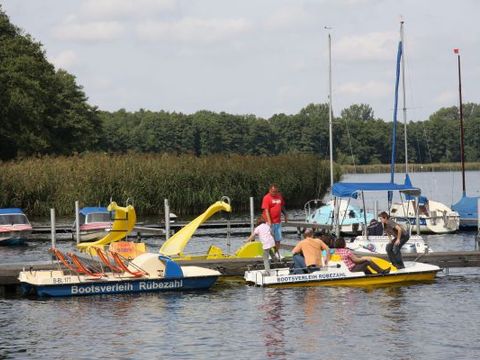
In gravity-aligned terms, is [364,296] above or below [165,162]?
below

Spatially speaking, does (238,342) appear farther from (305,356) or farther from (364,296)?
(364,296)

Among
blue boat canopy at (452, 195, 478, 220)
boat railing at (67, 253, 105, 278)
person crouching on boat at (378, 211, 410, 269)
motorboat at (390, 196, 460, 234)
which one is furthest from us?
blue boat canopy at (452, 195, 478, 220)

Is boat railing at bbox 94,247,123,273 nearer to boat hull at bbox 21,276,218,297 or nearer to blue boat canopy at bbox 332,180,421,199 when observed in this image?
boat hull at bbox 21,276,218,297

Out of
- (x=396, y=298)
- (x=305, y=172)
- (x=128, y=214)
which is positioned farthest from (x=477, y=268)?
→ (x=305, y=172)

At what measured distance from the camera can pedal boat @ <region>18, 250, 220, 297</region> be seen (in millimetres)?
30203

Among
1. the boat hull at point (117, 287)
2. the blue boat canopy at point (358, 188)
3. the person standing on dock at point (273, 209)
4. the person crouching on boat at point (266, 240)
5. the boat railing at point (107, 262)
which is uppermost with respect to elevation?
the blue boat canopy at point (358, 188)

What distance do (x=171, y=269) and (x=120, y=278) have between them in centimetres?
145

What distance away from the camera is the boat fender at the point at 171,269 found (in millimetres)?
30812

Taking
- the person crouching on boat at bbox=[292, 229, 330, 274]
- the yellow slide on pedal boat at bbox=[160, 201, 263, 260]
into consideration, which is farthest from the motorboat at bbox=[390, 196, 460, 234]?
the person crouching on boat at bbox=[292, 229, 330, 274]

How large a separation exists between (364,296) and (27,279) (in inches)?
365

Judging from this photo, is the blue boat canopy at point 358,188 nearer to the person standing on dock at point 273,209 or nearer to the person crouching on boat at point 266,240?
the person standing on dock at point 273,209

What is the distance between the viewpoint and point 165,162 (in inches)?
2633

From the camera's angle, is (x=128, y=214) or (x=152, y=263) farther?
(x=128, y=214)

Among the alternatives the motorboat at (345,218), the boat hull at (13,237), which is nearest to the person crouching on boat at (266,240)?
the motorboat at (345,218)
